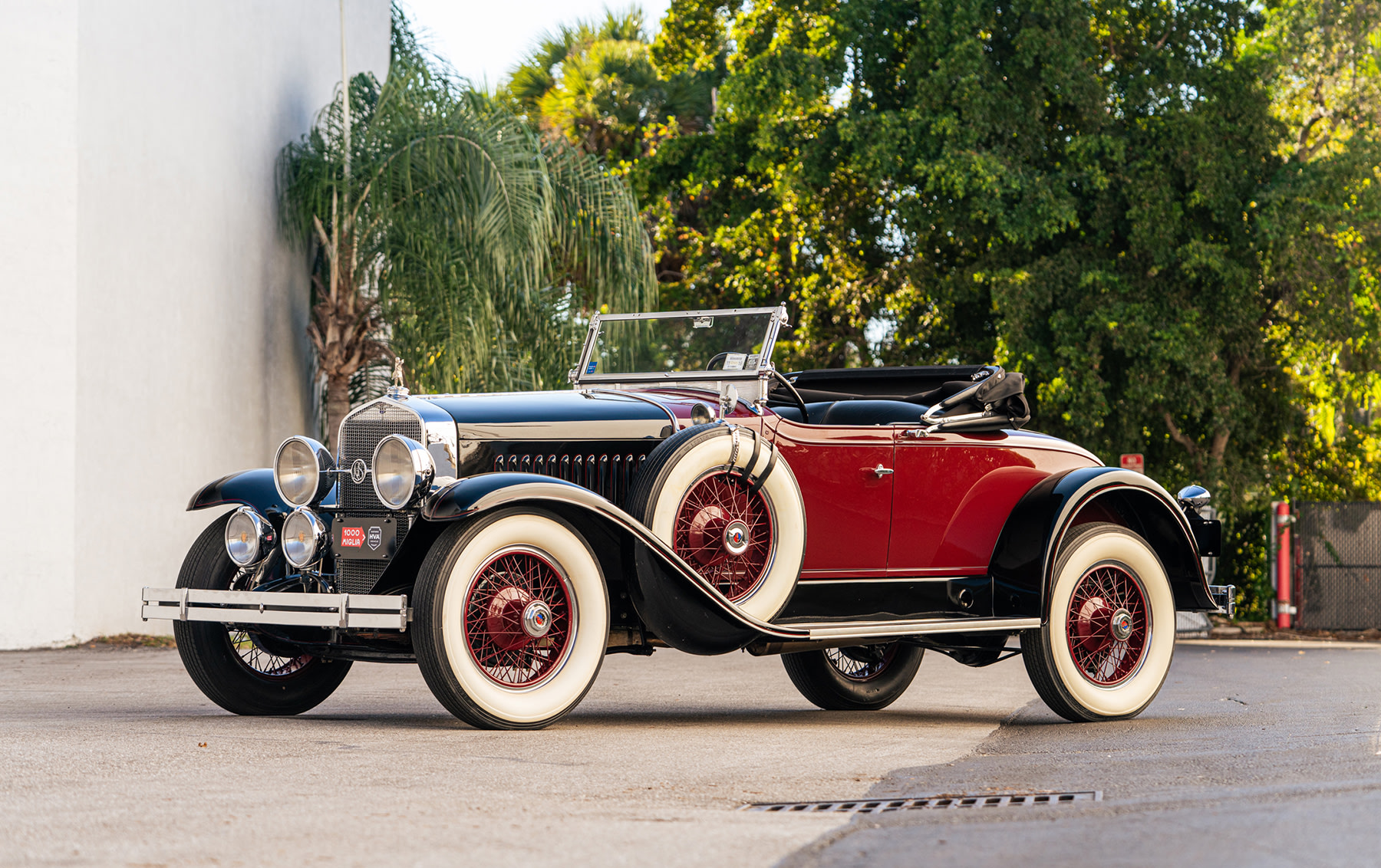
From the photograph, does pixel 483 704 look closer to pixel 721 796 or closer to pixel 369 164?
pixel 721 796

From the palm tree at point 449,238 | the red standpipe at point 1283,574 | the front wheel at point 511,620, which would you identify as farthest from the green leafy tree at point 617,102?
the front wheel at point 511,620

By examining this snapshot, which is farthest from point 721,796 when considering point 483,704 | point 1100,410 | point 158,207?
point 1100,410

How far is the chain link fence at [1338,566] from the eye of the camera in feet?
68.0

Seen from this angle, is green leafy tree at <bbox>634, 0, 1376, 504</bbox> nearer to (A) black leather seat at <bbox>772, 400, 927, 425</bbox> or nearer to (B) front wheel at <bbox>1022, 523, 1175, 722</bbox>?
(B) front wheel at <bbox>1022, 523, 1175, 722</bbox>

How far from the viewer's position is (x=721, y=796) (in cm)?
505

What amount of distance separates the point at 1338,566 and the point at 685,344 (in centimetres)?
1526

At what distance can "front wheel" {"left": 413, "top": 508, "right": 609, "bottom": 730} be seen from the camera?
6312 mm

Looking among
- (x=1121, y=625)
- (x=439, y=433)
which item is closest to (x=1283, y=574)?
(x=1121, y=625)

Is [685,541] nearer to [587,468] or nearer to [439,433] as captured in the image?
[587,468]

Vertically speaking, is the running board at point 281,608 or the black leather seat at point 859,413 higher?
the black leather seat at point 859,413

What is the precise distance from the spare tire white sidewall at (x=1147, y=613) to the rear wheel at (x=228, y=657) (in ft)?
11.6

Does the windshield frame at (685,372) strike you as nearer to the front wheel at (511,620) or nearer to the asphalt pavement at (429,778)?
the front wheel at (511,620)

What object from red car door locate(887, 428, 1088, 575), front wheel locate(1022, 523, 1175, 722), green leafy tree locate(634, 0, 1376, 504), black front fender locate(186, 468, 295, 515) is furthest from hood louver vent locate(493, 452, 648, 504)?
green leafy tree locate(634, 0, 1376, 504)

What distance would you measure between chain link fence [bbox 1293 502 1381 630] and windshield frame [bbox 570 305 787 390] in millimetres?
14861
